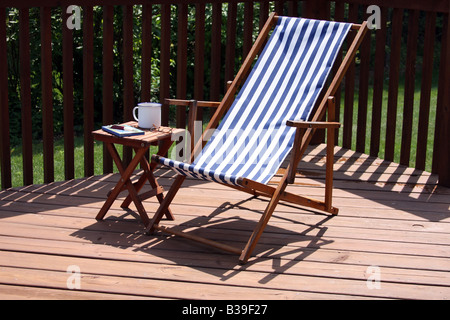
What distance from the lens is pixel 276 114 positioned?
4.03m

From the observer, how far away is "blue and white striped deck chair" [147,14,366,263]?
367 cm

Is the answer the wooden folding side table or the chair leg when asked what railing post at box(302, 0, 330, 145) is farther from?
the chair leg

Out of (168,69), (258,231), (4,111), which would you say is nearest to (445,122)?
(258,231)

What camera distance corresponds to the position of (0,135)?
436 centimetres

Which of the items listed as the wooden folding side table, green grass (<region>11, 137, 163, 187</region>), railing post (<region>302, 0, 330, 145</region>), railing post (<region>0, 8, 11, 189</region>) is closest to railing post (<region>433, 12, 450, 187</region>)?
railing post (<region>302, 0, 330, 145</region>)

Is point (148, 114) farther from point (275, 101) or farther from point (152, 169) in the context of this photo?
point (275, 101)

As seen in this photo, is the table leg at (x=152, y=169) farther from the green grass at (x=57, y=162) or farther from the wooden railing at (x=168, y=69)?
the green grass at (x=57, y=162)

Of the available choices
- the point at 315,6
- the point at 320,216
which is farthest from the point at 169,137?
the point at 315,6

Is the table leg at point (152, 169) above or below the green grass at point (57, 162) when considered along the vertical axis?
above

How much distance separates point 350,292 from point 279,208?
1.21m

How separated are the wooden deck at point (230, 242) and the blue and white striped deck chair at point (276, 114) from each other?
0.62 ft

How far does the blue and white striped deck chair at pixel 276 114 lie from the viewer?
12.0ft

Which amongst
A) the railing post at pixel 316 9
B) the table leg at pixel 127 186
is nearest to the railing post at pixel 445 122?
the railing post at pixel 316 9
